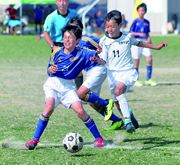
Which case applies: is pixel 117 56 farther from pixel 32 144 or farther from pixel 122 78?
pixel 32 144

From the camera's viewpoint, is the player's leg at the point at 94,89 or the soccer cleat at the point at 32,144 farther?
the player's leg at the point at 94,89

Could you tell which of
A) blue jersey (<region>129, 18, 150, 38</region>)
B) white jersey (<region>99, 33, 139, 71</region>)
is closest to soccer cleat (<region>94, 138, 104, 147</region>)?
white jersey (<region>99, 33, 139, 71</region>)

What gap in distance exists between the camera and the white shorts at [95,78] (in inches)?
245

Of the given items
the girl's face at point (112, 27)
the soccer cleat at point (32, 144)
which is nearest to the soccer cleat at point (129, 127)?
the soccer cleat at point (32, 144)

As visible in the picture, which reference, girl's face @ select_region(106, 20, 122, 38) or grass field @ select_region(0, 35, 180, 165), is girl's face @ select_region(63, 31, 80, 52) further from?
grass field @ select_region(0, 35, 180, 165)

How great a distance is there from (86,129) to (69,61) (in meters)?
1.41

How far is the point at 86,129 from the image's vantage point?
235 inches

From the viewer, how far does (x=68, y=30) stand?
16.2 ft

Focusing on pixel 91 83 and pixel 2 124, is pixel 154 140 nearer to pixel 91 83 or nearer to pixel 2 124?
pixel 91 83

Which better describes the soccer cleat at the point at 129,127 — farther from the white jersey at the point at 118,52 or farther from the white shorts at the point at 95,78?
the white shorts at the point at 95,78

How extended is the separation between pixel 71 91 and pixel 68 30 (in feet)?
2.49

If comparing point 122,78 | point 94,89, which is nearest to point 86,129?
point 94,89

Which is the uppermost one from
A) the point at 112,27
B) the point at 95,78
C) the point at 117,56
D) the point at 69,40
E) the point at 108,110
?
the point at 112,27

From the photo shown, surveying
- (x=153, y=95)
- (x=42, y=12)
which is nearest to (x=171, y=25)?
(x=42, y=12)
